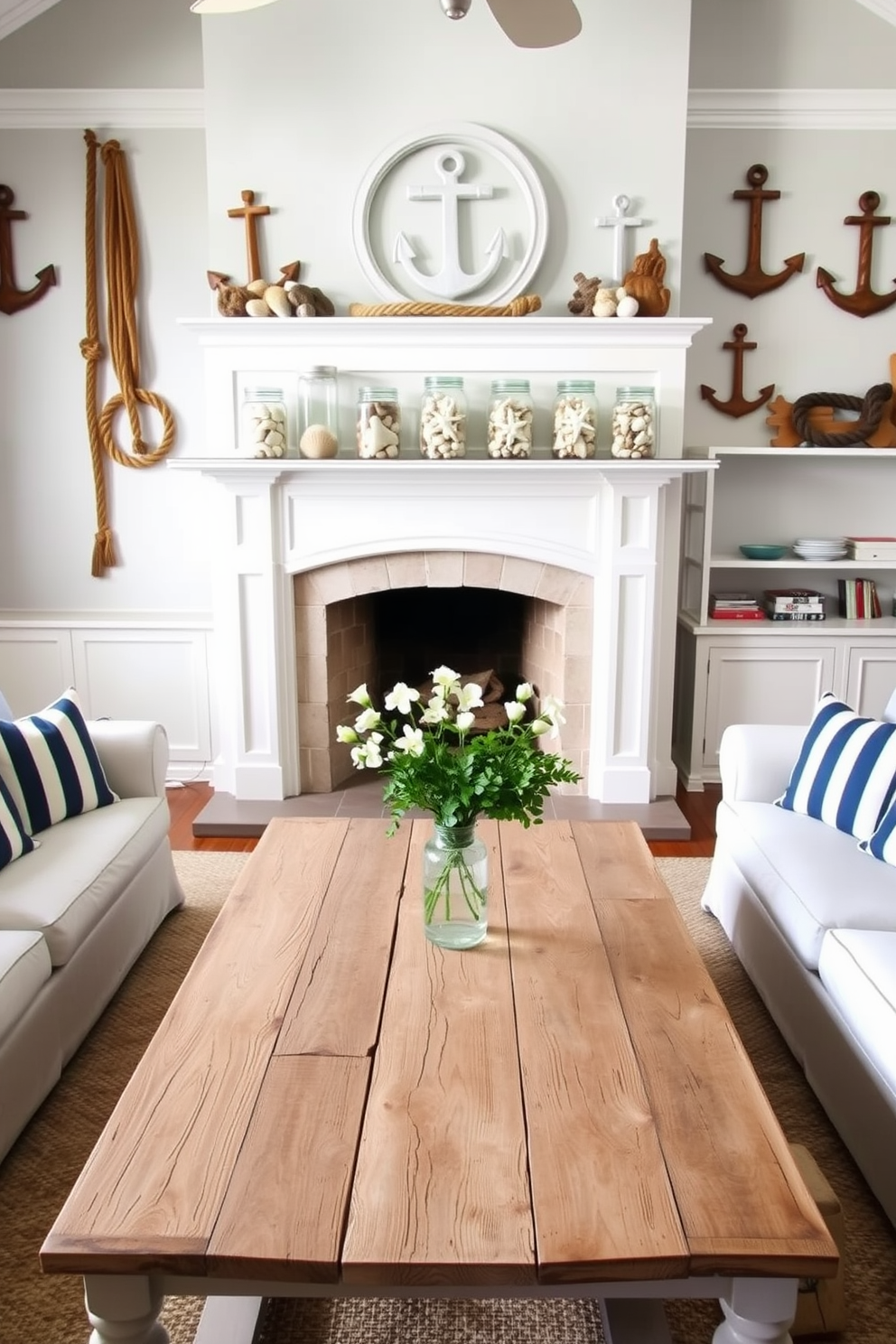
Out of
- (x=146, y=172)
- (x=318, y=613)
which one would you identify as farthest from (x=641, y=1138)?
(x=146, y=172)

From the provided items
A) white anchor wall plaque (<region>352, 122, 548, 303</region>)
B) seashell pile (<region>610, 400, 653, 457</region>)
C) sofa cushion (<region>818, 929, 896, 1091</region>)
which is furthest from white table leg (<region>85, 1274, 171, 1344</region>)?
white anchor wall plaque (<region>352, 122, 548, 303</region>)

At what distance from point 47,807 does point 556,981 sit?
4.81ft

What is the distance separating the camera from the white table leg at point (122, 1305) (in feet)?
4.30

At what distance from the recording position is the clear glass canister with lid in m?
3.56

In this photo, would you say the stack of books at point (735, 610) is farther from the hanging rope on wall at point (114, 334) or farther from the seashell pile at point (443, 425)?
the hanging rope on wall at point (114, 334)

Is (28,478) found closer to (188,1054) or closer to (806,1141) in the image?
(188,1054)

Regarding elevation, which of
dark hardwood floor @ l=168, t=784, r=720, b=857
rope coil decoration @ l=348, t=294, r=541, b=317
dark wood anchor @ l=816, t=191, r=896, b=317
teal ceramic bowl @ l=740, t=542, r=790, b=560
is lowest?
dark hardwood floor @ l=168, t=784, r=720, b=857

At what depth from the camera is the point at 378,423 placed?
3553 millimetres

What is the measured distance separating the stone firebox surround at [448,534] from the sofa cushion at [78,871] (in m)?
0.99

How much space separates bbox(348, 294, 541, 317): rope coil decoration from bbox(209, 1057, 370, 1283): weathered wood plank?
8.57 ft

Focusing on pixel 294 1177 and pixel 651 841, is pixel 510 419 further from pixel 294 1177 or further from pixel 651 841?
pixel 294 1177

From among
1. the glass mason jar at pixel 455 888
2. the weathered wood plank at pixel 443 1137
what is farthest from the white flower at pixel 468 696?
the weathered wood plank at pixel 443 1137

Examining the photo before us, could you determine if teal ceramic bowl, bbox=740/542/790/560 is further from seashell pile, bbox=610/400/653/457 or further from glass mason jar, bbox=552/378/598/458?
glass mason jar, bbox=552/378/598/458

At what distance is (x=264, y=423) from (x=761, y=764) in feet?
6.43
